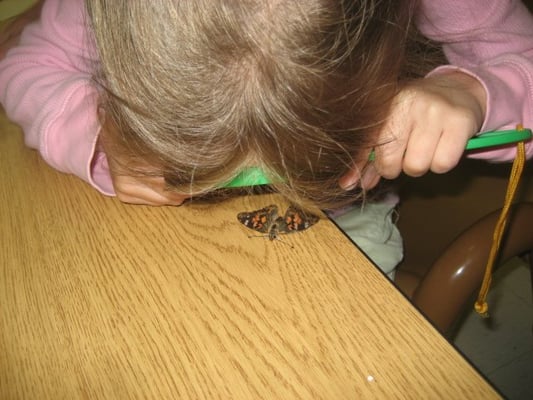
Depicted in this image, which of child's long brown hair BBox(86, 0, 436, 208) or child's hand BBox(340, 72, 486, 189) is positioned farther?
child's hand BBox(340, 72, 486, 189)

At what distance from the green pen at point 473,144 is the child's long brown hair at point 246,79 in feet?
0.05

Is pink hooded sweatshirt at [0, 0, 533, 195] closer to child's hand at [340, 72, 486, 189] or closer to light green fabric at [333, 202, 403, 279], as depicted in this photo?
child's hand at [340, 72, 486, 189]

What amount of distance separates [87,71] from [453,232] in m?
0.62

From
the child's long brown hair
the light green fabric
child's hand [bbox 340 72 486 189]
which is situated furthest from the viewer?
the light green fabric

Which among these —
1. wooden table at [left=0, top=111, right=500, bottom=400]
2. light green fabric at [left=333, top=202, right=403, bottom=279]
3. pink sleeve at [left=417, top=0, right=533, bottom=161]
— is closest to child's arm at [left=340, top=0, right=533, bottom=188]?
pink sleeve at [left=417, top=0, right=533, bottom=161]

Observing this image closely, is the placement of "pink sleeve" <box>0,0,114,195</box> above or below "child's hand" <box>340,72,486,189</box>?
below

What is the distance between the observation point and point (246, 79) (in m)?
0.29

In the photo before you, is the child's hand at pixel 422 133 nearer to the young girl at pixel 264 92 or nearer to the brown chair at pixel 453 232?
the young girl at pixel 264 92

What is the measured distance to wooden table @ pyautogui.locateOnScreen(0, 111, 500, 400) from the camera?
299 millimetres

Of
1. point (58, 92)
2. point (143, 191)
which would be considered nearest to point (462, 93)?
point (143, 191)

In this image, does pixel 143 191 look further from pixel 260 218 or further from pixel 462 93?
pixel 462 93

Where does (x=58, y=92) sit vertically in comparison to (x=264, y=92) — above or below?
below

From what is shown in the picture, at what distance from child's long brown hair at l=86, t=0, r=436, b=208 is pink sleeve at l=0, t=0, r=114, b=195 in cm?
10

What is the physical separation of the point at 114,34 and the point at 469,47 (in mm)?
453
